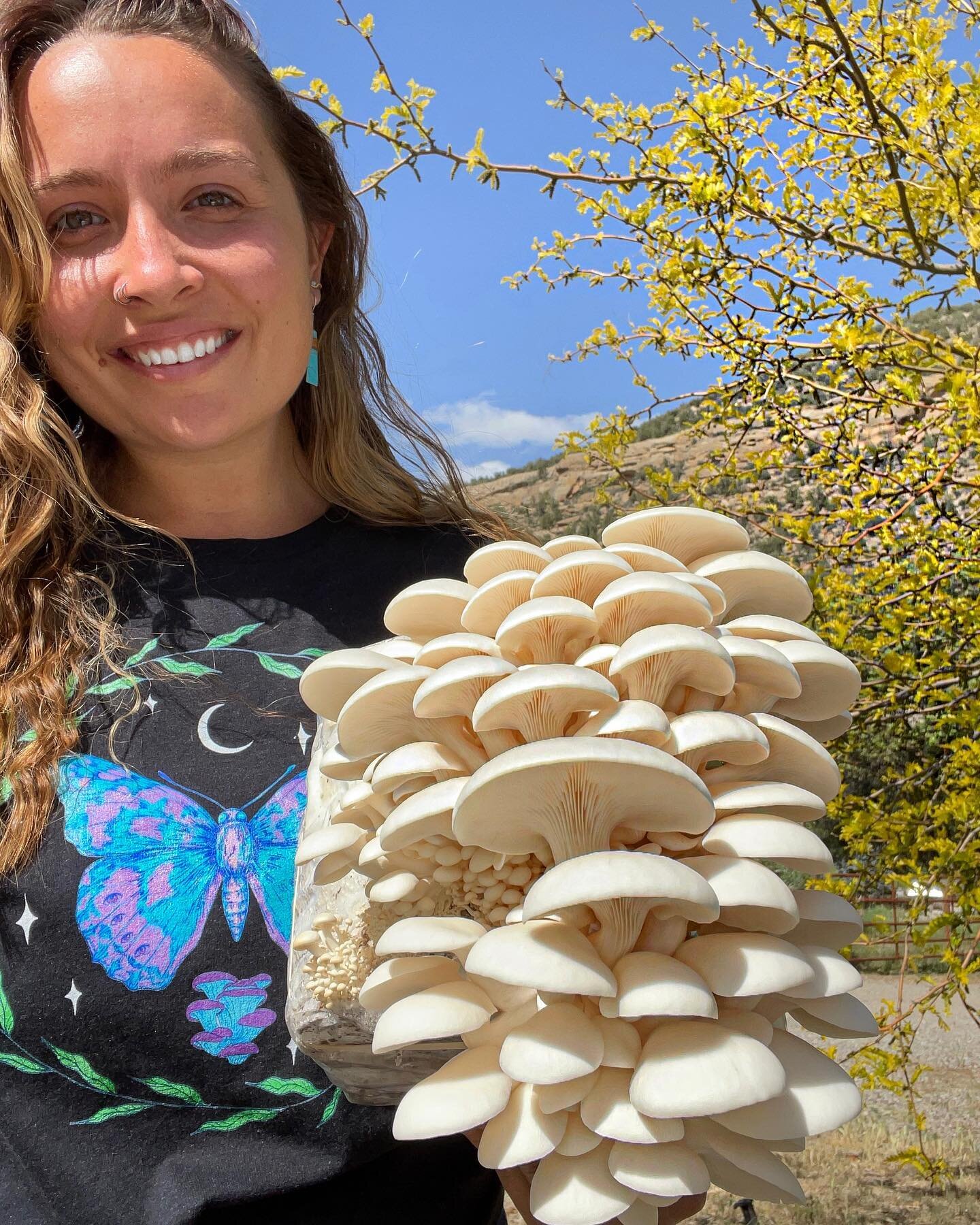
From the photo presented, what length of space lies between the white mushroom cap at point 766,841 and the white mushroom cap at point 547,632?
204mm

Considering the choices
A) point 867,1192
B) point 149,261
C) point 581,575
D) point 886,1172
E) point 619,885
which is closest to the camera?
point 619,885

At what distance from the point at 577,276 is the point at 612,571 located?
9.31ft

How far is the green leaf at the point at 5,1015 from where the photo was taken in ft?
4.42

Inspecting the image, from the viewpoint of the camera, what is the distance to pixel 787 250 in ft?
9.58

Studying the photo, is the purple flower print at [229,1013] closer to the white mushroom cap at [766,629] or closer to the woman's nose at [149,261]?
the white mushroom cap at [766,629]

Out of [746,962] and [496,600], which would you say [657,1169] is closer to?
[746,962]

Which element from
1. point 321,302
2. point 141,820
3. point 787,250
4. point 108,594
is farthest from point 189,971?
point 787,250

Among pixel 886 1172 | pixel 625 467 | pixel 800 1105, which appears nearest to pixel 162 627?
pixel 800 1105

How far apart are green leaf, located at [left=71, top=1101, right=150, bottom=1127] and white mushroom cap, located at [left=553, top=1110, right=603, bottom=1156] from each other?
2.72 ft

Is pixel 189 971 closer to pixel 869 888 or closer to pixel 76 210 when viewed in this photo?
pixel 76 210

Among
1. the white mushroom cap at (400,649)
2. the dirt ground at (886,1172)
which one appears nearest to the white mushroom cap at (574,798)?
the white mushroom cap at (400,649)

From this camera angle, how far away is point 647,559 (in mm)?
913

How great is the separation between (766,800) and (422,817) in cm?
29

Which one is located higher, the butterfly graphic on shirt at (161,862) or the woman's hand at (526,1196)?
the butterfly graphic on shirt at (161,862)
